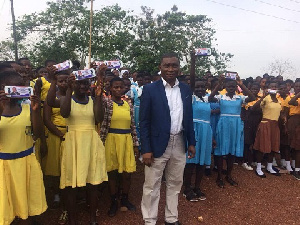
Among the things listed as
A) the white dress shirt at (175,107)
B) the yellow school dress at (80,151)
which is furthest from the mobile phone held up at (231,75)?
the yellow school dress at (80,151)

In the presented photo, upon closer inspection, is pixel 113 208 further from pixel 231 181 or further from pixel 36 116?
pixel 231 181

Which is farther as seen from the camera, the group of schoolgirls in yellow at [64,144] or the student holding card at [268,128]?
the student holding card at [268,128]

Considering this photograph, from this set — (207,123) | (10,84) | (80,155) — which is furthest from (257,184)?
(10,84)

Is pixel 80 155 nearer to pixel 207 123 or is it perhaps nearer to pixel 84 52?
pixel 207 123

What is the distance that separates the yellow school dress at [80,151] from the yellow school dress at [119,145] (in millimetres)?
516

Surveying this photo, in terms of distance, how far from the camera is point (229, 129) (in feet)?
17.5

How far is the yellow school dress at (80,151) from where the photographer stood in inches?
131

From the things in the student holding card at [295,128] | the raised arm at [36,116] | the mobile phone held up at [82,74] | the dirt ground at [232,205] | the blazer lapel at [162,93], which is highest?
the mobile phone held up at [82,74]

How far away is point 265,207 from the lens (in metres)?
4.53

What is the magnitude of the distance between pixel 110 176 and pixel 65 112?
1.32m

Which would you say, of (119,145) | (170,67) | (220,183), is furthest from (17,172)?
(220,183)

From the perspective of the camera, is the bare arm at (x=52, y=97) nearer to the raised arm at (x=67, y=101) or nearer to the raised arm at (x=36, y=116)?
the raised arm at (x=67, y=101)

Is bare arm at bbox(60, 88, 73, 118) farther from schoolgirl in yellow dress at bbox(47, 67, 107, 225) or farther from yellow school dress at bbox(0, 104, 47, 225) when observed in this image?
yellow school dress at bbox(0, 104, 47, 225)

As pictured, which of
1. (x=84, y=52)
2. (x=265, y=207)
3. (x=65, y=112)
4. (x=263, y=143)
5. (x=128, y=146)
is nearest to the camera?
(x=65, y=112)
